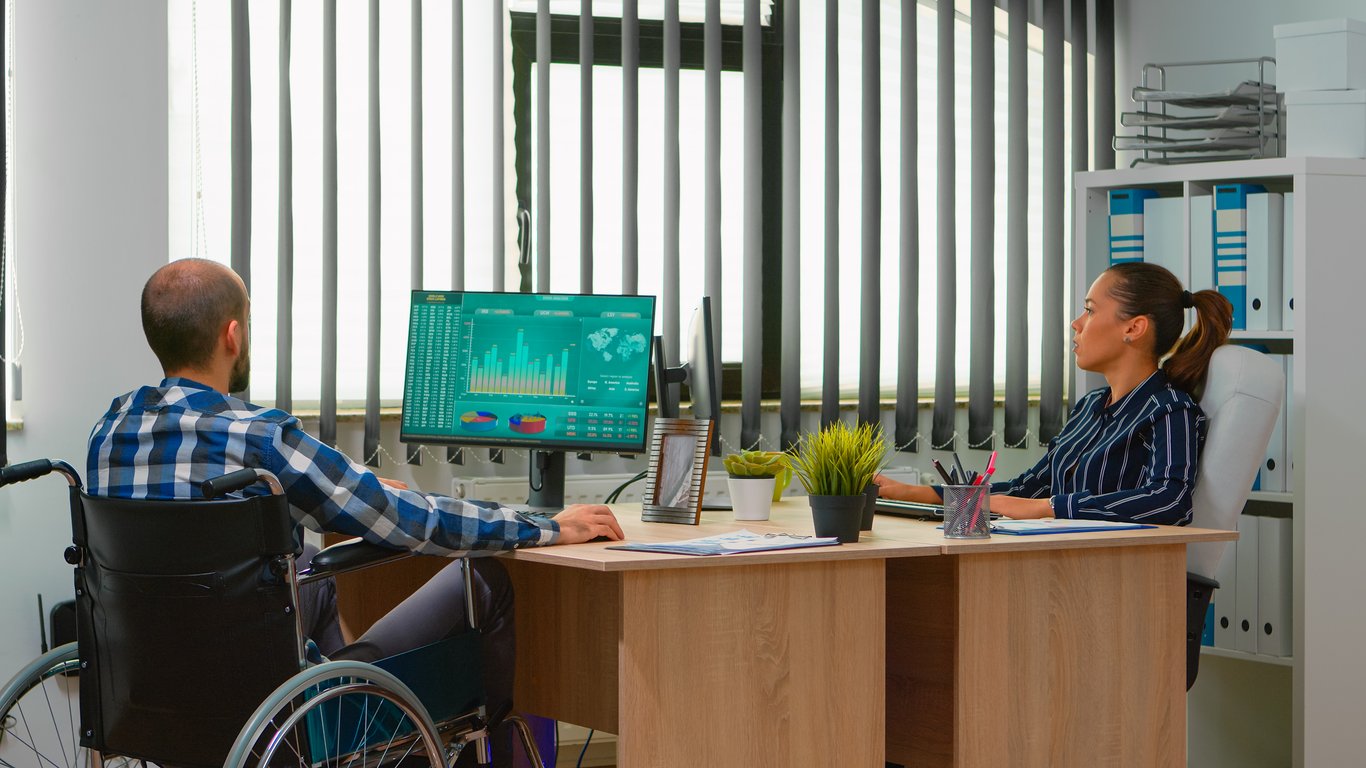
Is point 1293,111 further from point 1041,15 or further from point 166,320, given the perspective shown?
point 166,320

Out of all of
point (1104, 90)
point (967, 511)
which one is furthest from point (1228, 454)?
point (1104, 90)

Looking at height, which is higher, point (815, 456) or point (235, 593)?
point (815, 456)

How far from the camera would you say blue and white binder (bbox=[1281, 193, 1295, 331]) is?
9.84 feet

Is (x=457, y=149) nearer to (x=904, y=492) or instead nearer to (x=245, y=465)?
(x=904, y=492)

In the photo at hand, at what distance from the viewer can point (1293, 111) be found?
3.02 meters

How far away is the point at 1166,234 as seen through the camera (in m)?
3.19

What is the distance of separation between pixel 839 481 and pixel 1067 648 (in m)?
0.46

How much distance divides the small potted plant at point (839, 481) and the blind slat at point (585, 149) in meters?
1.23

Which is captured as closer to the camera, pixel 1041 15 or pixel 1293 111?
pixel 1293 111

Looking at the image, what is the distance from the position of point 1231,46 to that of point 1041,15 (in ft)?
1.61

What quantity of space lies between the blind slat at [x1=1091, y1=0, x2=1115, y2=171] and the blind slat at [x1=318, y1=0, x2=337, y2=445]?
6.60 feet

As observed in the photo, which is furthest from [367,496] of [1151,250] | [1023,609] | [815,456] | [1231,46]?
[1231,46]

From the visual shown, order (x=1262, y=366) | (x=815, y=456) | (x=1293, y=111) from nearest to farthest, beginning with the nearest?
(x=815, y=456) → (x=1262, y=366) → (x=1293, y=111)

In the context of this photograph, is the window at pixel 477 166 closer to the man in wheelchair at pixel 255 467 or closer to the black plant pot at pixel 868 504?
the man in wheelchair at pixel 255 467
